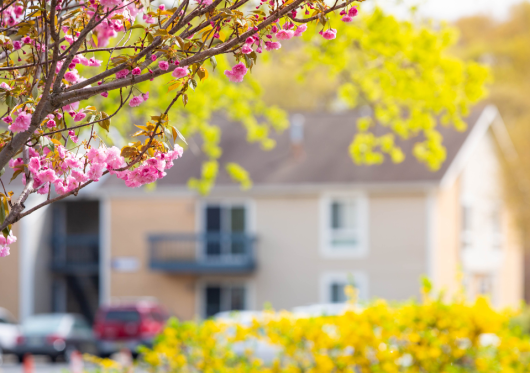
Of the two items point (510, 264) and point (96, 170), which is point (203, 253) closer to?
point (510, 264)

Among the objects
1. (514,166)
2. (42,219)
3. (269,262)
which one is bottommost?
(269,262)

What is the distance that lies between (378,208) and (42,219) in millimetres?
12613

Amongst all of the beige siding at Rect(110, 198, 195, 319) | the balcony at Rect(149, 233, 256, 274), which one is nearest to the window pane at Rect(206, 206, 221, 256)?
the balcony at Rect(149, 233, 256, 274)

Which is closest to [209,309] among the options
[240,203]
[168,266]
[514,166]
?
[168,266]

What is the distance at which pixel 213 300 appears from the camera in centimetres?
2527

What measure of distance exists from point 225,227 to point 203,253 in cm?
121

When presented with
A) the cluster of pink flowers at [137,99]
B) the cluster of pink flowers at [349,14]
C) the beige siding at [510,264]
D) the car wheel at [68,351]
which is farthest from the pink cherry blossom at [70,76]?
the beige siding at [510,264]

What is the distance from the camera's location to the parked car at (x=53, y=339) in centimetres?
2022

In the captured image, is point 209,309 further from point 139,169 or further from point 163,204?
point 139,169

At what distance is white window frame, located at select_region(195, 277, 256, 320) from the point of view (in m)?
25.0

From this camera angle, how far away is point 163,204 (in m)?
25.6

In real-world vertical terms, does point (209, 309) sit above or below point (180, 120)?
below

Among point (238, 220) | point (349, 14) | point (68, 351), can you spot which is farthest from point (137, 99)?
point (238, 220)

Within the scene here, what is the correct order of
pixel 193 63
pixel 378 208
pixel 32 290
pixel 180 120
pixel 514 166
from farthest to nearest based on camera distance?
pixel 514 166 < pixel 32 290 < pixel 378 208 < pixel 180 120 < pixel 193 63
